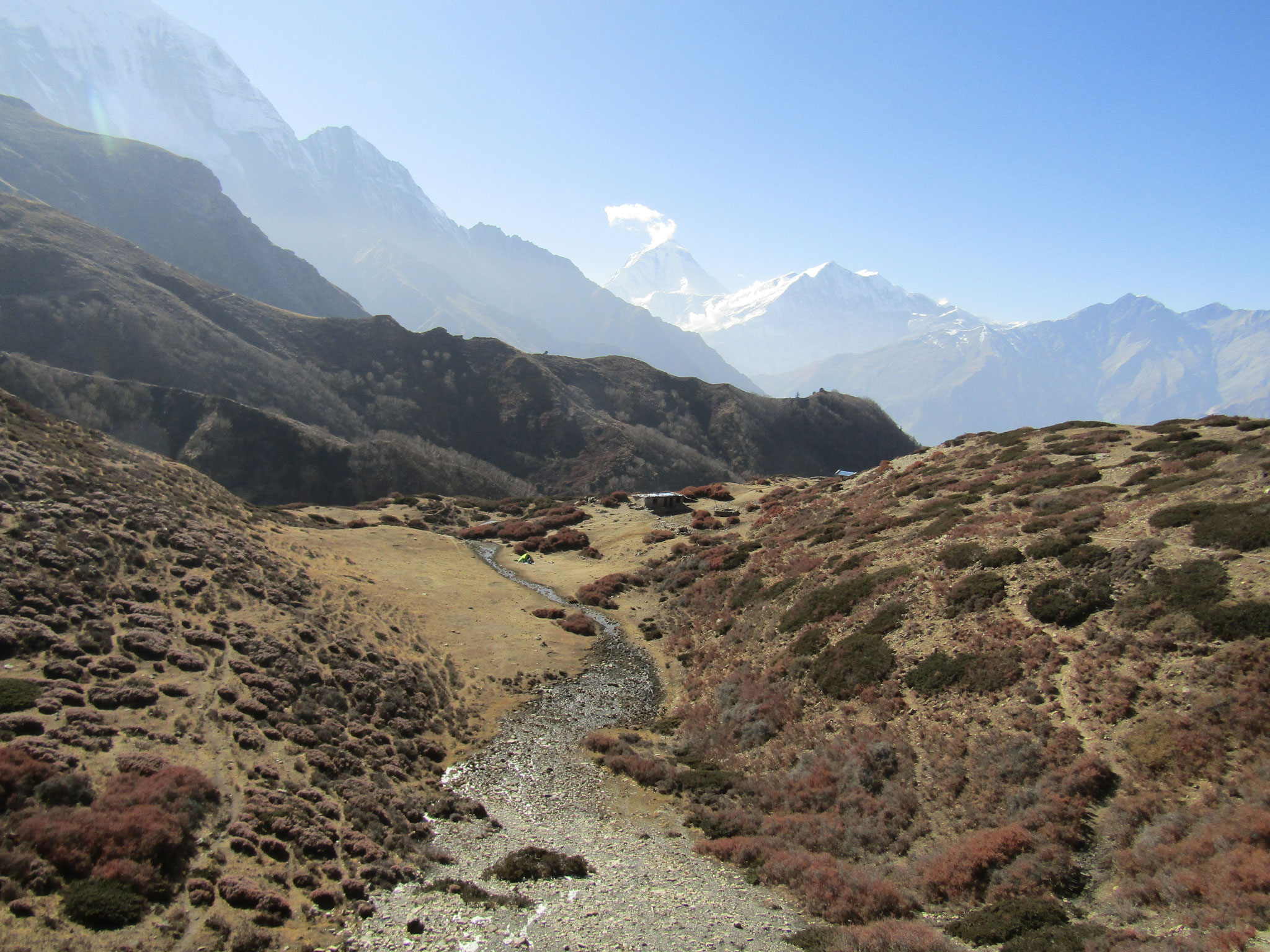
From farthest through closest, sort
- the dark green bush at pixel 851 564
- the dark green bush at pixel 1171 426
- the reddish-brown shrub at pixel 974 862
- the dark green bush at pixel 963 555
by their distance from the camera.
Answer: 1. the dark green bush at pixel 1171 426
2. the dark green bush at pixel 851 564
3. the dark green bush at pixel 963 555
4. the reddish-brown shrub at pixel 974 862

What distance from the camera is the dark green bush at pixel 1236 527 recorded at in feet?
71.5

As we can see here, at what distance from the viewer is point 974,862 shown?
1486 centimetres

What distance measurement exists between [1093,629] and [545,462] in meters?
143

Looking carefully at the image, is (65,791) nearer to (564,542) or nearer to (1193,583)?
(1193,583)

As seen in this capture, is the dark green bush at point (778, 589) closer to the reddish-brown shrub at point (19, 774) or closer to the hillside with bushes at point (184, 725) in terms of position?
the hillside with bushes at point (184, 725)

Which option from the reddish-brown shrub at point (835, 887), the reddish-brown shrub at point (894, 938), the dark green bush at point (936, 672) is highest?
the dark green bush at point (936, 672)

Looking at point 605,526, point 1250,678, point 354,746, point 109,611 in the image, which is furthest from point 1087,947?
point 605,526

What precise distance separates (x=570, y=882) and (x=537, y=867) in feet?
3.35

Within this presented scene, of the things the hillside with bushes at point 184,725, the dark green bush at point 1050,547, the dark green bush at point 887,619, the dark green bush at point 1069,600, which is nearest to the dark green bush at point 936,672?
the dark green bush at point 887,619

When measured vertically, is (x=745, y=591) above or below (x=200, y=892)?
above

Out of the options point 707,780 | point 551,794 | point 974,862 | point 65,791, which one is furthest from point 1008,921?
point 65,791

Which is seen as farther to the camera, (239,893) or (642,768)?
(642,768)

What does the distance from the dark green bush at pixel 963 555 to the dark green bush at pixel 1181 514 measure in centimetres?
672

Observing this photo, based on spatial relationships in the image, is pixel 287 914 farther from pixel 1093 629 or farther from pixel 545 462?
pixel 545 462
